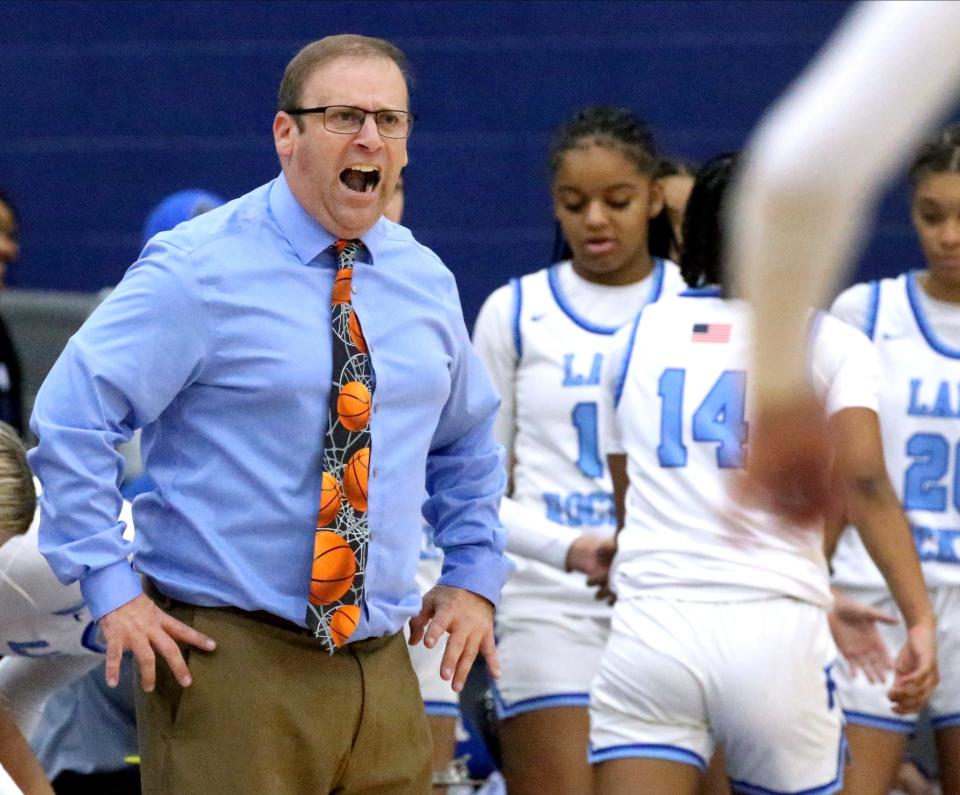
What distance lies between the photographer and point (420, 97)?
6.27 meters

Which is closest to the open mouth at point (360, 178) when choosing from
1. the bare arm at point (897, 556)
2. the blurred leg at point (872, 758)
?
the bare arm at point (897, 556)

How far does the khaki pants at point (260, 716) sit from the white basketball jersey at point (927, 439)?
5.74 ft

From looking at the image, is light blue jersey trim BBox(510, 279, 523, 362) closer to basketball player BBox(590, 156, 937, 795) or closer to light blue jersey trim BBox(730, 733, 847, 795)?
basketball player BBox(590, 156, 937, 795)

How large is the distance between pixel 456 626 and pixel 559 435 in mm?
1436

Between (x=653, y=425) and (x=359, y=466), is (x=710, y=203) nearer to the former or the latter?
(x=653, y=425)

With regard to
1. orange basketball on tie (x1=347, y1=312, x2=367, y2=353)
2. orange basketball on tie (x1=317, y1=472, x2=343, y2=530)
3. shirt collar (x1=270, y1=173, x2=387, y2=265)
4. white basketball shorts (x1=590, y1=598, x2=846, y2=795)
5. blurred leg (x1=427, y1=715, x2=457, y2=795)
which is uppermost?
shirt collar (x1=270, y1=173, x2=387, y2=265)

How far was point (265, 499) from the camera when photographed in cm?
246

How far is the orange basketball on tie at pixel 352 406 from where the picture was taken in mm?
2467

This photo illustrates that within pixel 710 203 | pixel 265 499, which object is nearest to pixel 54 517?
pixel 265 499

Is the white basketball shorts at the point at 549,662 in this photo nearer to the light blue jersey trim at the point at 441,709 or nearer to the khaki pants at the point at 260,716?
the light blue jersey trim at the point at 441,709

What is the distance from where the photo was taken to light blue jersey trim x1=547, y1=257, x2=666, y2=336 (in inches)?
162

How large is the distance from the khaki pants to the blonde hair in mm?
497

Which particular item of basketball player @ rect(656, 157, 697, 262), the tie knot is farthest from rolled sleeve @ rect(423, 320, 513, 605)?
basketball player @ rect(656, 157, 697, 262)

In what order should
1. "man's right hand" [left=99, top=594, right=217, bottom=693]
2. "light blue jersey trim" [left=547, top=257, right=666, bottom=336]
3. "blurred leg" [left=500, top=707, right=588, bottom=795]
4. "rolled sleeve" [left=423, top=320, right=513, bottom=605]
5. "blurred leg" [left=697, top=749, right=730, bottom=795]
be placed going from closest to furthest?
"man's right hand" [left=99, top=594, right=217, bottom=693] → "rolled sleeve" [left=423, top=320, right=513, bottom=605] → "blurred leg" [left=697, top=749, right=730, bottom=795] → "blurred leg" [left=500, top=707, right=588, bottom=795] → "light blue jersey trim" [left=547, top=257, right=666, bottom=336]
